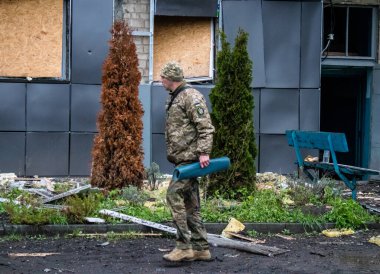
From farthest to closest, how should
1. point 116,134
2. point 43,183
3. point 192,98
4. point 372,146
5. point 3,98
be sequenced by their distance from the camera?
point 372,146 < point 3,98 < point 43,183 < point 116,134 < point 192,98

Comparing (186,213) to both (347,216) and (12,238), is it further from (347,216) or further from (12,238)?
(347,216)

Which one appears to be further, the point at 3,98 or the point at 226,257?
the point at 3,98

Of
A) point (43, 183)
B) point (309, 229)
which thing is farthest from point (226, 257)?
point (43, 183)

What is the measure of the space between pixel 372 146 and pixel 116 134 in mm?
7243

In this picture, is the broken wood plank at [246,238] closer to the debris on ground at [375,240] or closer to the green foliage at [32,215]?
the debris on ground at [375,240]

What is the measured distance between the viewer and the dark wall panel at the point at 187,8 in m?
15.2

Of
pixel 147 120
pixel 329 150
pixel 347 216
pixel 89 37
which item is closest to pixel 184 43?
pixel 147 120

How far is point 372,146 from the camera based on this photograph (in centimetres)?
1655

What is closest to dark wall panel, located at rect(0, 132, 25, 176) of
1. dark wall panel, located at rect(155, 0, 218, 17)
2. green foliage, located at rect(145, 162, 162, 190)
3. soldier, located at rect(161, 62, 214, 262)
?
green foliage, located at rect(145, 162, 162, 190)

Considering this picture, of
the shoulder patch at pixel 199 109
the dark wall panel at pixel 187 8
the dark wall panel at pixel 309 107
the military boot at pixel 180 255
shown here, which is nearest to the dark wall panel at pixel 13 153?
the dark wall panel at pixel 187 8

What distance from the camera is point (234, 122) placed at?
38.0 ft

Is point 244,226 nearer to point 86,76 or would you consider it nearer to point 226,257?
point 226,257

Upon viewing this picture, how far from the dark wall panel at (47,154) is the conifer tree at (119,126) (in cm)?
298

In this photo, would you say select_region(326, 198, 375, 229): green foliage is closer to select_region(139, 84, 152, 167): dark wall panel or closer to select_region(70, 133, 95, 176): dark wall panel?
select_region(139, 84, 152, 167): dark wall panel
